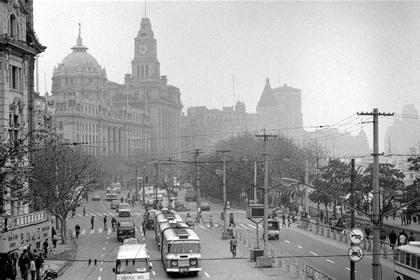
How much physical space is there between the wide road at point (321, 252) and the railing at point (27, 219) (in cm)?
1704

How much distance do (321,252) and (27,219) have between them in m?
21.1

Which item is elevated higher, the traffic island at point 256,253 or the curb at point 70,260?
the traffic island at point 256,253

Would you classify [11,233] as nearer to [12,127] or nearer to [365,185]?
[12,127]

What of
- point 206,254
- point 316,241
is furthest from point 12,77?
point 316,241

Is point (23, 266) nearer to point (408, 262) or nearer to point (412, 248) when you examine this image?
point (408, 262)

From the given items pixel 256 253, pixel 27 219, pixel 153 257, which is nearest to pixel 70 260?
pixel 27 219

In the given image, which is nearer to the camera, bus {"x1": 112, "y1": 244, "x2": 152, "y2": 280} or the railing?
bus {"x1": 112, "y1": 244, "x2": 152, "y2": 280}

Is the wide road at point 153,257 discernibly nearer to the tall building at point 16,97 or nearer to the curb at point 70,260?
the curb at point 70,260

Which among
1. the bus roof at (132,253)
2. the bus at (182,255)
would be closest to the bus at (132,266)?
the bus roof at (132,253)

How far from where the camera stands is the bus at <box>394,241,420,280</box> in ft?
99.3

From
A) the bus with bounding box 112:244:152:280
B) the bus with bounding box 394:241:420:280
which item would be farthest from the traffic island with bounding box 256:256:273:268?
the bus with bounding box 394:241:420:280

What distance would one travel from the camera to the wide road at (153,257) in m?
40.1

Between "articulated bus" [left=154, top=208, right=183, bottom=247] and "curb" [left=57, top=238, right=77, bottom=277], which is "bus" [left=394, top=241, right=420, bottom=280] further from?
"articulated bus" [left=154, top=208, right=183, bottom=247]

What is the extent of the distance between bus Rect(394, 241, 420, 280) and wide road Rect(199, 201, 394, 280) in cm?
509
